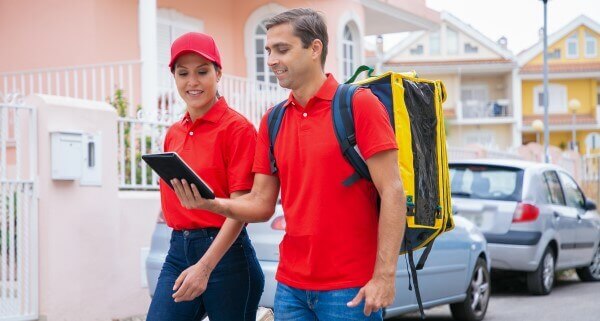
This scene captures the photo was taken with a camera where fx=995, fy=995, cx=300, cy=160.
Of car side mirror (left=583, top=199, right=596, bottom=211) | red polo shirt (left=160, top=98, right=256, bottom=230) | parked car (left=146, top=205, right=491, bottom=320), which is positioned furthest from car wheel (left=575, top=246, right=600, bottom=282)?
red polo shirt (left=160, top=98, right=256, bottom=230)

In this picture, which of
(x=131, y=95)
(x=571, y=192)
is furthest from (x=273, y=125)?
(x=571, y=192)

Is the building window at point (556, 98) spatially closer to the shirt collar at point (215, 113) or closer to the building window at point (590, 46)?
the building window at point (590, 46)

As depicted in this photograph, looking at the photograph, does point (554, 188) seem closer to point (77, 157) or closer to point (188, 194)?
point (77, 157)

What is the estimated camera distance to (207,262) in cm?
404

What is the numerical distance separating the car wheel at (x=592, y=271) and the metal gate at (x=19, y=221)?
8494mm

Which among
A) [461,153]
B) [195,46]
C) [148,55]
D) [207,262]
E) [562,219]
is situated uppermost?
[148,55]

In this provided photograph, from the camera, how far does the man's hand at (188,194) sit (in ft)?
11.6

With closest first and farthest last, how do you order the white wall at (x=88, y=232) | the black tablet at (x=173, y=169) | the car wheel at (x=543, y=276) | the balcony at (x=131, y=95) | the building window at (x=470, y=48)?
1. the black tablet at (x=173, y=169)
2. the white wall at (x=88, y=232)
3. the balcony at (x=131, y=95)
4. the car wheel at (x=543, y=276)
5. the building window at (x=470, y=48)

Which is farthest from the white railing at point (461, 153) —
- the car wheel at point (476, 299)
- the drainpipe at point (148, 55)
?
the car wheel at point (476, 299)

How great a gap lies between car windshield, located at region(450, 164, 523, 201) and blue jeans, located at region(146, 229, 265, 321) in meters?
7.62

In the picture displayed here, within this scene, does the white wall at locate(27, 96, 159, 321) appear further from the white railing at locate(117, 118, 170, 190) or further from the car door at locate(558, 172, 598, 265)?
the car door at locate(558, 172, 598, 265)

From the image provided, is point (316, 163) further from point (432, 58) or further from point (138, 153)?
point (432, 58)

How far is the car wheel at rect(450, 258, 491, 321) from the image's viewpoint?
9492mm

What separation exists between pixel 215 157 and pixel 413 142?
35.7 inches
